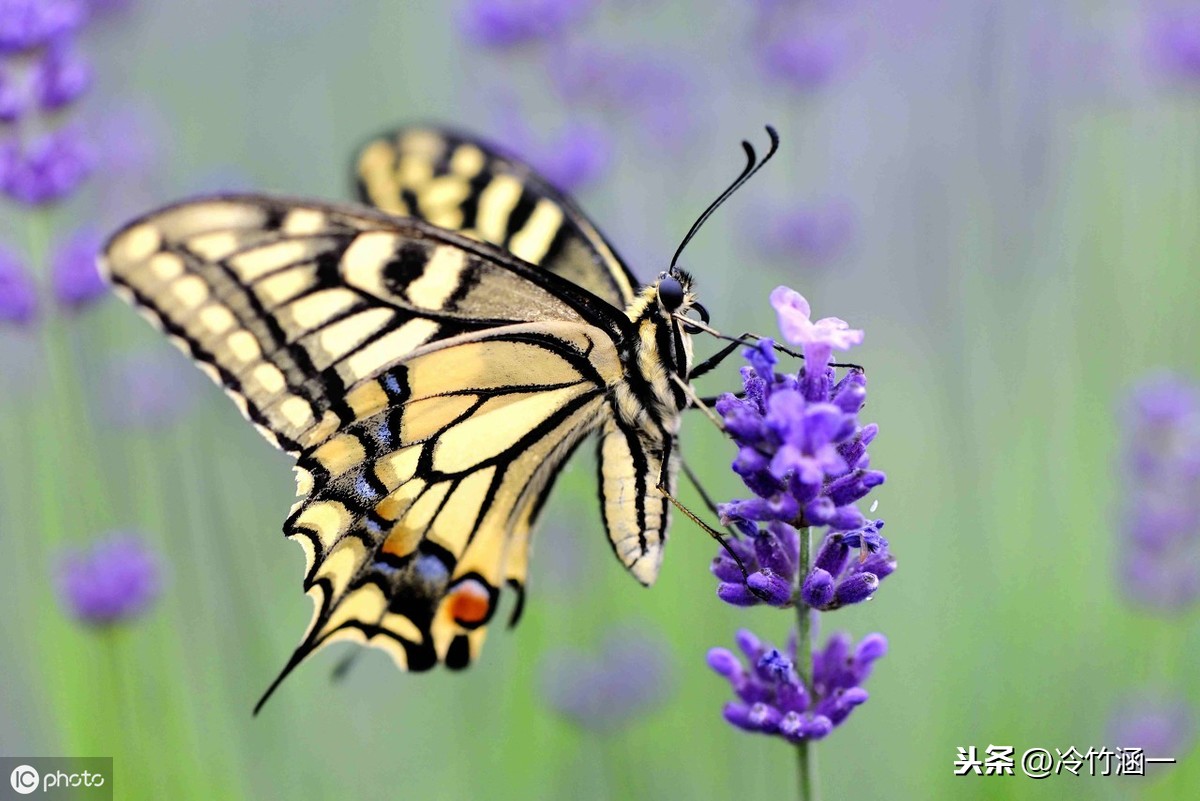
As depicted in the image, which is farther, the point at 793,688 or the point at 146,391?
the point at 146,391

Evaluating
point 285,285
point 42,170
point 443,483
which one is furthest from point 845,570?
point 42,170

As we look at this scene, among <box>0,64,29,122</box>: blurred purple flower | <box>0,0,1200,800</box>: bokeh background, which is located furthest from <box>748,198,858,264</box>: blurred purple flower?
<box>0,64,29,122</box>: blurred purple flower

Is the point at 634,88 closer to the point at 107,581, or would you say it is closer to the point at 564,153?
the point at 564,153

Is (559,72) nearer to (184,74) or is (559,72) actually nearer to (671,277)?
(671,277)

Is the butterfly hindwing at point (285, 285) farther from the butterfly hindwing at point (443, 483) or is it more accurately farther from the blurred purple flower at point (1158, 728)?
the blurred purple flower at point (1158, 728)

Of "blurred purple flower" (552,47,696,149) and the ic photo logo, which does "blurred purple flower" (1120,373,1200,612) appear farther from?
the ic photo logo
